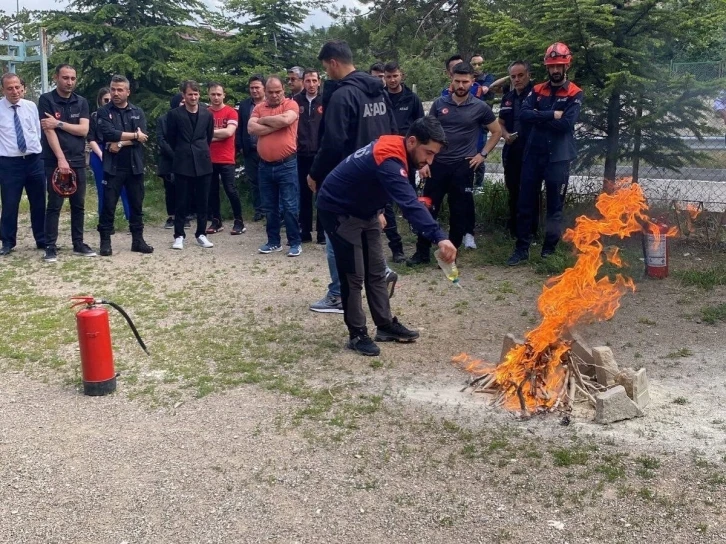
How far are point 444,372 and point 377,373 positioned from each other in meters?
0.50

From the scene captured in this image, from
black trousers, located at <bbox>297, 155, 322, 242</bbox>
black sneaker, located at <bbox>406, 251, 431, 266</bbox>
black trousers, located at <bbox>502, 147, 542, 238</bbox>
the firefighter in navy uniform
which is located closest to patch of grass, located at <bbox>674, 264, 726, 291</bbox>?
the firefighter in navy uniform

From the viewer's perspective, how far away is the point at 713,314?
6.78 m

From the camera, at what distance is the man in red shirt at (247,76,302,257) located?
9.09m

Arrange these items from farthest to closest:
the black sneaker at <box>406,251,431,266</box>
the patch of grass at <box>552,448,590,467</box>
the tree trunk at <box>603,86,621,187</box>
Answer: the tree trunk at <box>603,86,621,187</box>, the black sneaker at <box>406,251,431,266</box>, the patch of grass at <box>552,448,590,467</box>

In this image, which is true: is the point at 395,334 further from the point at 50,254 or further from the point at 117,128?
the point at 50,254

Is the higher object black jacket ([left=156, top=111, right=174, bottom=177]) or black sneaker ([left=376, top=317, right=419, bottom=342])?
black jacket ([left=156, top=111, right=174, bottom=177])

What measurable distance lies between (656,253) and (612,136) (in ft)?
6.13

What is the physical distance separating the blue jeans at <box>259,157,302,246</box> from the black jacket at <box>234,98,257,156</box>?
1866 millimetres

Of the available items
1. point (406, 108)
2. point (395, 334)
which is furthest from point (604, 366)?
point (406, 108)

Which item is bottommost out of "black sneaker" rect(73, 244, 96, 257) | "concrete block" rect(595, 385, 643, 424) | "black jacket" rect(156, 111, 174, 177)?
"concrete block" rect(595, 385, 643, 424)

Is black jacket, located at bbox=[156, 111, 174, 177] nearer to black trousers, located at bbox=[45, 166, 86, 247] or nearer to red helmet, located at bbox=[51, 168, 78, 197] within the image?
black trousers, located at bbox=[45, 166, 86, 247]

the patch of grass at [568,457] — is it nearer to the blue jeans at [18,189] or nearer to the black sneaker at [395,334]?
the black sneaker at [395,334]

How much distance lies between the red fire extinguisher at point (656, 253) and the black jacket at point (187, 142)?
5.48 m

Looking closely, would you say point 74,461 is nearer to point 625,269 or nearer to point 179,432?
point 179,432
